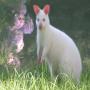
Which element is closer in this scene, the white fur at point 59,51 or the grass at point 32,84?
the grass at point 32,84

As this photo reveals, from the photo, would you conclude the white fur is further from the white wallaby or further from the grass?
the grass

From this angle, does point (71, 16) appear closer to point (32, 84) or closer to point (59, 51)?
point (59, 51)

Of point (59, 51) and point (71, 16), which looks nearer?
point (59, 51)

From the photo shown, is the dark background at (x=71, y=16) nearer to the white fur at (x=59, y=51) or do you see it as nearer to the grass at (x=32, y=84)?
the white fur at (x=59, y=51)

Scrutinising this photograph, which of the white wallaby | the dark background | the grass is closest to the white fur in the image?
the white wallaby

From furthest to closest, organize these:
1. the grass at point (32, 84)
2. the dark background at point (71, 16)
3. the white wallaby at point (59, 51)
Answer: the dark background at point (71, 16), the white wallaby at point (59, 51), the grass at point (32, 84)

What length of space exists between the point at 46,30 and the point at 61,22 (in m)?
2.09

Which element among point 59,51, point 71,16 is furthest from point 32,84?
point 71,16

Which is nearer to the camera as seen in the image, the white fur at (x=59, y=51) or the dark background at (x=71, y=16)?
the white fur at (x=59, y=51)

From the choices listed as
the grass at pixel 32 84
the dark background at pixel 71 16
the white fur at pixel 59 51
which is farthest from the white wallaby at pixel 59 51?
the dark background at pixel 71 16

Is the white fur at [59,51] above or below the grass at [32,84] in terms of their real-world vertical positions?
above

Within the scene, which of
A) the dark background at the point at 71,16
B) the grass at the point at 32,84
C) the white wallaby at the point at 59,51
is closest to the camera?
the grass at the point at 32,84

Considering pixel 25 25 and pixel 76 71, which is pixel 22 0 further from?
pixel 76 71

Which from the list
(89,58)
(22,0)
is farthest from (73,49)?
(22,0)
